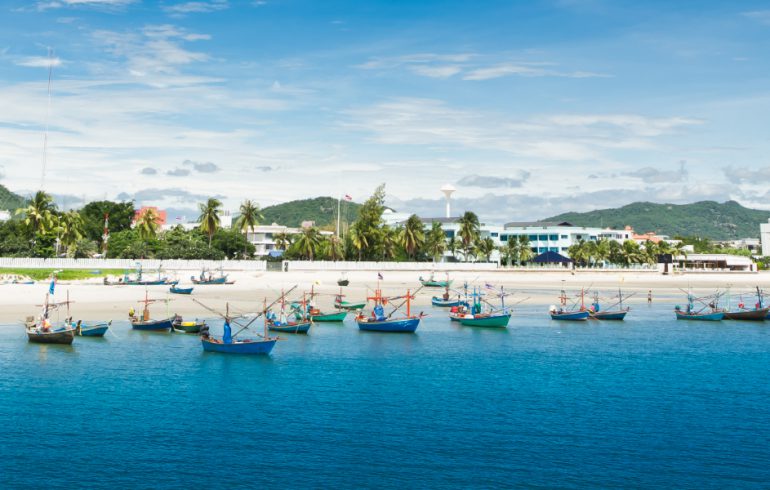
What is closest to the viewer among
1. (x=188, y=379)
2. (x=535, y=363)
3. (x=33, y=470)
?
(x=33, y=470)

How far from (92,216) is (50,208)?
42.3m

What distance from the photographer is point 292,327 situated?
62.6m

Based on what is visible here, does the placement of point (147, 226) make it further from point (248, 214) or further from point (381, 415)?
point (381, 415)

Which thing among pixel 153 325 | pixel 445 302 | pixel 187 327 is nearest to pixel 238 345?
pixel 187 327

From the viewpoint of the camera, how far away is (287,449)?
28.9m

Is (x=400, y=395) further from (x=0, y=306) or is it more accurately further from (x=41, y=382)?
(x=0, y=306)

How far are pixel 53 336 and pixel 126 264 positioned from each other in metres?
72.7

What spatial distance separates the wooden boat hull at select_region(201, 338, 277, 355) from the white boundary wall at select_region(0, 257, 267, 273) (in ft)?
237

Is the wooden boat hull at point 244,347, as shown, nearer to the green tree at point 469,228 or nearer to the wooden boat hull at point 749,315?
the wooden boat hull at point 749,315

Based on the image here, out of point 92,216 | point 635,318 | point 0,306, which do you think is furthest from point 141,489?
point 92,216

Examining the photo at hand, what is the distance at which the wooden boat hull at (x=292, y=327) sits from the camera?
62594mm

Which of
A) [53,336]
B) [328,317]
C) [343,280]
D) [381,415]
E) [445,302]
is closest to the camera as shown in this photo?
[381,415]

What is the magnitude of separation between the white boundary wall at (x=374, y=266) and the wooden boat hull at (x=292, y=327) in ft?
224

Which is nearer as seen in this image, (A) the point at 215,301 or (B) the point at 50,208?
(A) the point at 215,301
